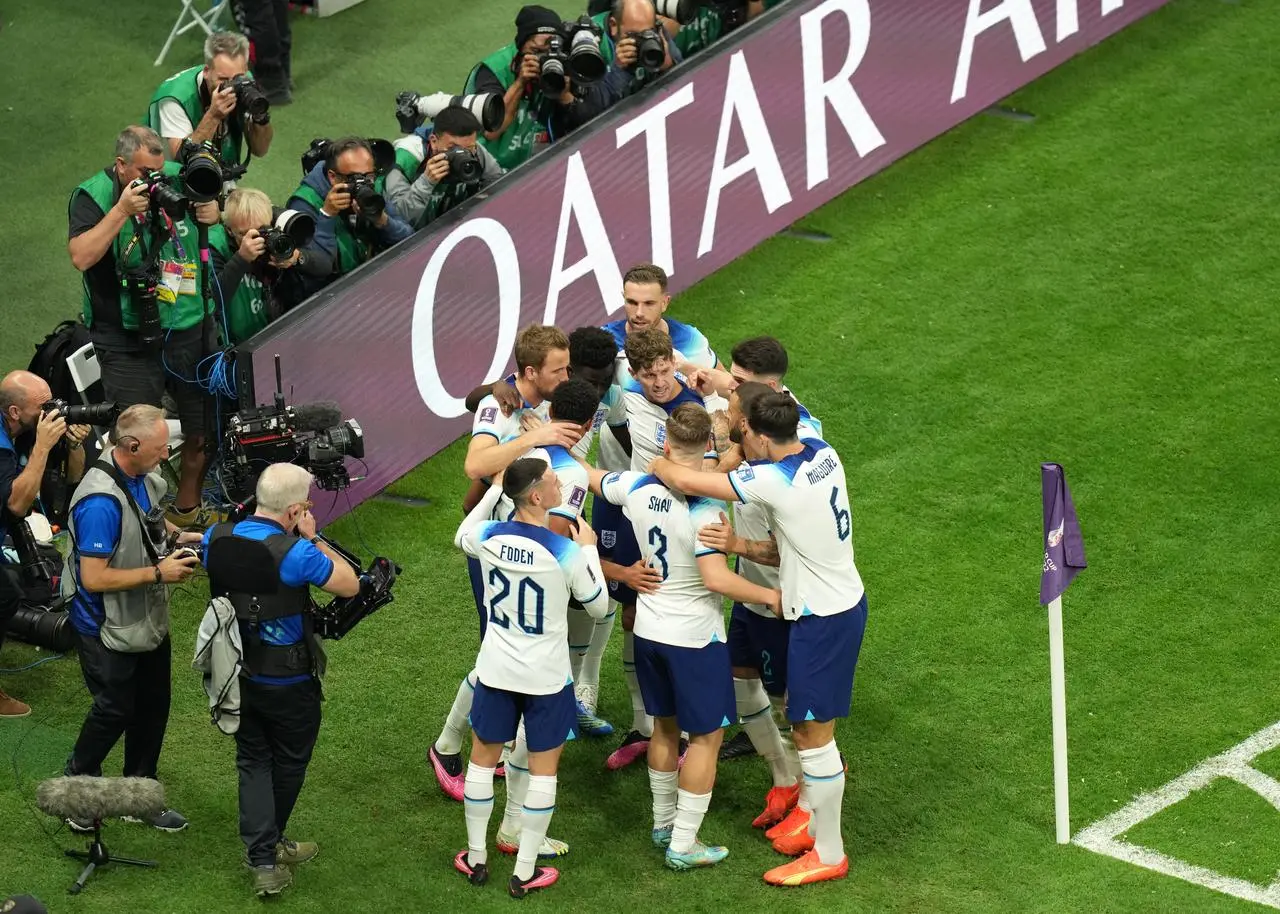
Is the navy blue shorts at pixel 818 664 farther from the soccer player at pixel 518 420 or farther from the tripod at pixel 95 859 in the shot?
the tripod at pixel 95 859

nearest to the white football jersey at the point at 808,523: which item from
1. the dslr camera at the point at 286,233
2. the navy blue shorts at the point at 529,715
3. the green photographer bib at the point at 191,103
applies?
the navy blue shorts at the point at 529,715

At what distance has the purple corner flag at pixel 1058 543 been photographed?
710 cm

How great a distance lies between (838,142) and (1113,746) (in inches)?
204

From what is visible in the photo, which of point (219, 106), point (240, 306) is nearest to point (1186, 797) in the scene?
point (240, 306)

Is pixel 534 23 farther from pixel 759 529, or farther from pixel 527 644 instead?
pixel 527 644

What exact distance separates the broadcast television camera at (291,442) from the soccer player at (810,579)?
181 cm

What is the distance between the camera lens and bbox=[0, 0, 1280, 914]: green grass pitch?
731 centimetres

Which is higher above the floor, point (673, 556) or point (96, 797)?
point (673, 556)

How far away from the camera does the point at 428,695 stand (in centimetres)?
837

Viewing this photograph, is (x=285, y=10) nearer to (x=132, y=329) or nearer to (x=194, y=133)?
(x=194, y=133)

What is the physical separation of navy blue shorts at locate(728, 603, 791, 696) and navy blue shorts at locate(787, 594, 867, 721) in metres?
0.30

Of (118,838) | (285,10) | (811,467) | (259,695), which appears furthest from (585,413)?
(285,10)

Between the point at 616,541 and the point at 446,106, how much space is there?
3432mm

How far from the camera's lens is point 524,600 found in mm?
6734
